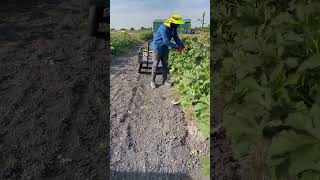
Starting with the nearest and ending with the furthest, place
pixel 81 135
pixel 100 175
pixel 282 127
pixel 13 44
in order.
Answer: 1. pixel 282 127
2. pixel 100 175
3. pixel 81 135
4. pixel 13 44

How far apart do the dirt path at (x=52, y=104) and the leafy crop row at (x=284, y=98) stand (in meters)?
0.76

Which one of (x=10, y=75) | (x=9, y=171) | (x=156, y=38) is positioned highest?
(x=156, y=38)

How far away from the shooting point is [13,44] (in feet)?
25.7

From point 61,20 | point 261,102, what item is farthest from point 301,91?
point 61,20

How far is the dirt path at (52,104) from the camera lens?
→ 3.56 m

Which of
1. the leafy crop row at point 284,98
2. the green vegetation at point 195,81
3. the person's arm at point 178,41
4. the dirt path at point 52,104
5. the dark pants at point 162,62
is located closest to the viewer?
the leafy crop row at point 284,98

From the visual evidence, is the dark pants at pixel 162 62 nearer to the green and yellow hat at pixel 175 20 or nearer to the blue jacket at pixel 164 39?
the blue jacket at pixel 164 39

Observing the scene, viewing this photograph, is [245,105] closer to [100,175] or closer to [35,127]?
[100,175]

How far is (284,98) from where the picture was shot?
2506 mm

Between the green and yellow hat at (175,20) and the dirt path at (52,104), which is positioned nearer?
the green and yellow hat at (175,20)

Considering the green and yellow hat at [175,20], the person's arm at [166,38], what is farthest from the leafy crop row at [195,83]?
the green and yellow hat at [175,20]

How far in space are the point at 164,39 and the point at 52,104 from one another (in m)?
2.30

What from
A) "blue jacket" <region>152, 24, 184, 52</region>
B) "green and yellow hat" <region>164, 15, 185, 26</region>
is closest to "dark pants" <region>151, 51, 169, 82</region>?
"blue jacket" <region>152, 24, 184, 52</region>

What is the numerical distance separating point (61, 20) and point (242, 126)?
8.03m
